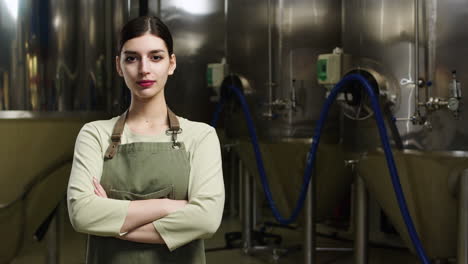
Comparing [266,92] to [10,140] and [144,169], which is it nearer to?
[10,140]

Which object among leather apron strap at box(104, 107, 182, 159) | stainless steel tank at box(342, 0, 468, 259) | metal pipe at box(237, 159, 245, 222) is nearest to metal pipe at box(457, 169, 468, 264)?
stainless steel tank at box(342, 0, 468, 259)

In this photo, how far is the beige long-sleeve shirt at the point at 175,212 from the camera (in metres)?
1.39

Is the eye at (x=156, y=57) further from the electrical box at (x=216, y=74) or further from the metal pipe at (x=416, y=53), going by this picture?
the electrical box at (x=216, y=74)

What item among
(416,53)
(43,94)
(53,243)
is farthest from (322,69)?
(53,243)

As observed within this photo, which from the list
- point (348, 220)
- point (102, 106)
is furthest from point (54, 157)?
point (348, 220)

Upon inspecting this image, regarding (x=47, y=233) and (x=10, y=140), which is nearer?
(x=10, y=140)

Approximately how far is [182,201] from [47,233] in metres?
1.71

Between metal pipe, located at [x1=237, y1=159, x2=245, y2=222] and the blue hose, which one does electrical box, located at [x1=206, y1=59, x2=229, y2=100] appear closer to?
the blue hose

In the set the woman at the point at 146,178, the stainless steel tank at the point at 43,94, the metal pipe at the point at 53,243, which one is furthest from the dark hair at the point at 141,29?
the metal pipe at the point at 53,243

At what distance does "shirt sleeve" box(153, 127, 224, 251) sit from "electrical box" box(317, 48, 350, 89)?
1957 millimetres

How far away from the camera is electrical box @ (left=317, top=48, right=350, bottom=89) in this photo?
10.9 ft

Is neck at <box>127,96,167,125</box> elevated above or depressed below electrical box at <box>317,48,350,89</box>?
below

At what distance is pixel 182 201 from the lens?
1441mm

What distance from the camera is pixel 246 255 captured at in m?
4.05
